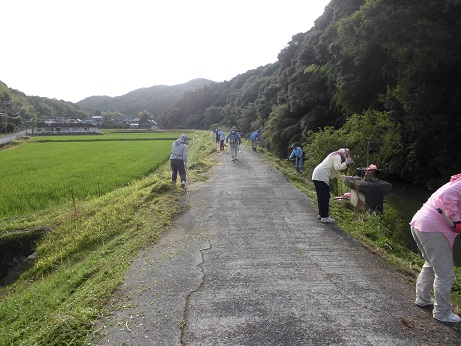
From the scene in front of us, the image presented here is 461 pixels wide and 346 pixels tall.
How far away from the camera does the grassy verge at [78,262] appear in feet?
11.5

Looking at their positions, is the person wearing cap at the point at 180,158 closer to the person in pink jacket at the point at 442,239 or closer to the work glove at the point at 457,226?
the person in pink jacket at the point at 442,239

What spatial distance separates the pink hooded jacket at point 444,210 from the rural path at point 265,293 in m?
0.81

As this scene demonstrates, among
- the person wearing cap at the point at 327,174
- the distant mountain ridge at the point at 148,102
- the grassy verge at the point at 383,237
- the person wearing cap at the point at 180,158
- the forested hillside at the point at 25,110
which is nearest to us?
the grassy verge at the point at 383,237

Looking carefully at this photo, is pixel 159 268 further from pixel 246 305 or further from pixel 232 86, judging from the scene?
pixel 232 86

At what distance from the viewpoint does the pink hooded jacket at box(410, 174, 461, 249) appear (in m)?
3.27

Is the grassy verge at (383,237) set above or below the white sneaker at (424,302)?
below

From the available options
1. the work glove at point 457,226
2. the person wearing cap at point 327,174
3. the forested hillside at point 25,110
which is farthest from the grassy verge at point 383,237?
the forested hillside at point 25,110

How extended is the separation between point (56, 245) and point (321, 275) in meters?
5.17

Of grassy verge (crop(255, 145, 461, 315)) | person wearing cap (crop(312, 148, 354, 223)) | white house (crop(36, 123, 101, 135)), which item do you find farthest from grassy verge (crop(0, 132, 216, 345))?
white house (crop(36, 123, 101, 135))

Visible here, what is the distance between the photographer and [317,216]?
23.3ft

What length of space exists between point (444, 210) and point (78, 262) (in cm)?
537

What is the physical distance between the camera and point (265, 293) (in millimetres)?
3826

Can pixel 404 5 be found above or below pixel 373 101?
above

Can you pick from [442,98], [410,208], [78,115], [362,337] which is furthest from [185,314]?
[78,115]
